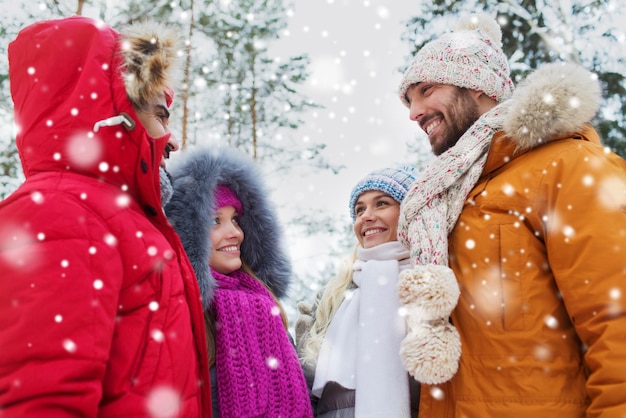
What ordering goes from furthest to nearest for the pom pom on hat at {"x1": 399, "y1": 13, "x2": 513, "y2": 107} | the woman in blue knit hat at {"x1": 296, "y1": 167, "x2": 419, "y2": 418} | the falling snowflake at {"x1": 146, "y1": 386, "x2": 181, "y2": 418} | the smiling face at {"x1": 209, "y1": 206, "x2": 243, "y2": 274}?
1. the smiling face at {"x1": 209, "y1": 206, "x2": 243, "y2": 274}
2. the pom pom on hat at {"x1": 399, "y1": 13, "x2": 513, "y2": 107}
3. the woman in blue knit hat at {"x1": 296, "y1": 167, "x2": 419, "y2": 418}
4. the falling snowflake at {"x1": 146, "y1": 386, "x2": 181, "y2": 418}

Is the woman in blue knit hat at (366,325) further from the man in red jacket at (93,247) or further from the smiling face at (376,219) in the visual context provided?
the man in red jacket at (93,247)

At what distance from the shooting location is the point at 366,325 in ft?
9.68

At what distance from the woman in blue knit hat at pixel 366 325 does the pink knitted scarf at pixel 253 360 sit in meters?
0.25

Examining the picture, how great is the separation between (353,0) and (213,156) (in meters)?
19.8

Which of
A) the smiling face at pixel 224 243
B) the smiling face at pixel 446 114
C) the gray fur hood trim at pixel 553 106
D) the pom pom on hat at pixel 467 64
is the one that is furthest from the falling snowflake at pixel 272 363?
the pom pom on hat at pixel 467 64

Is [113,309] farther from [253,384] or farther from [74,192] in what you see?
[253,384]

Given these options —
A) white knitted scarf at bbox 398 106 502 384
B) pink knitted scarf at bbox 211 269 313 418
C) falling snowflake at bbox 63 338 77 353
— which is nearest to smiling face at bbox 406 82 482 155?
white knitted scarf at bbox 398 106 502 384

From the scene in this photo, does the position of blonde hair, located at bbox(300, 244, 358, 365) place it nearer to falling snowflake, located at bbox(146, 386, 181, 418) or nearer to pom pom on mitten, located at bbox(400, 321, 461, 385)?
pom pom on mitten, located at bbox(400, 321, 461, 385)

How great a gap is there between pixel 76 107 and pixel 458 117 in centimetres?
196

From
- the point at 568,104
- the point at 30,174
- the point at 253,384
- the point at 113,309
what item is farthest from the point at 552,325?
the point at 30,174

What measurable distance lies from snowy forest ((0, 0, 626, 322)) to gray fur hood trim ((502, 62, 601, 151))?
5.70m

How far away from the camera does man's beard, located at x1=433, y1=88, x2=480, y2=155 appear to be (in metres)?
2.83

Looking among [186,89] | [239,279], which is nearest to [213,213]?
[239,279]

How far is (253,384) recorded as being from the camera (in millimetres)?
2670
